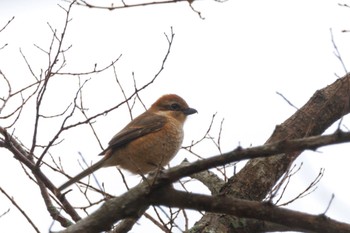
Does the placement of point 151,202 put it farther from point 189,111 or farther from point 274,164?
point 189,111

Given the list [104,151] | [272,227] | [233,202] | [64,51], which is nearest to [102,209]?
[233,202]

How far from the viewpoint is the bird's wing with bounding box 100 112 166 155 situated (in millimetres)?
6175

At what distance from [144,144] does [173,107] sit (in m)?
0.99

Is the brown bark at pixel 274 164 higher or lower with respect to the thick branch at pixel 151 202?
higher

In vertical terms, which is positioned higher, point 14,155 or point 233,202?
point 14,155

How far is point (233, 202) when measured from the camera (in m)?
3.71

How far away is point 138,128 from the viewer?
6383mm

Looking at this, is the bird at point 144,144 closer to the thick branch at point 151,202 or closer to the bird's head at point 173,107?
the bird's head at point 173,107

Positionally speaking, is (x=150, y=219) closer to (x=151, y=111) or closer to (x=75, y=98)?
(x=75, y=98)

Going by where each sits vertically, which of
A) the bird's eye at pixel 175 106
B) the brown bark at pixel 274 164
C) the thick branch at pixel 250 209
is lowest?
the thick branch at pixel 250 209

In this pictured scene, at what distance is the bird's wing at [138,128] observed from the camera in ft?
20.3

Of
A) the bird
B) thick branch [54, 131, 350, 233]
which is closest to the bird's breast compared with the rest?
the bird

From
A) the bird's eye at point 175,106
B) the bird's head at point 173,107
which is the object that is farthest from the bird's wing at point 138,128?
the bird's eye at point 175,106

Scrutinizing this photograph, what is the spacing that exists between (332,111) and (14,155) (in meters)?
3.61
